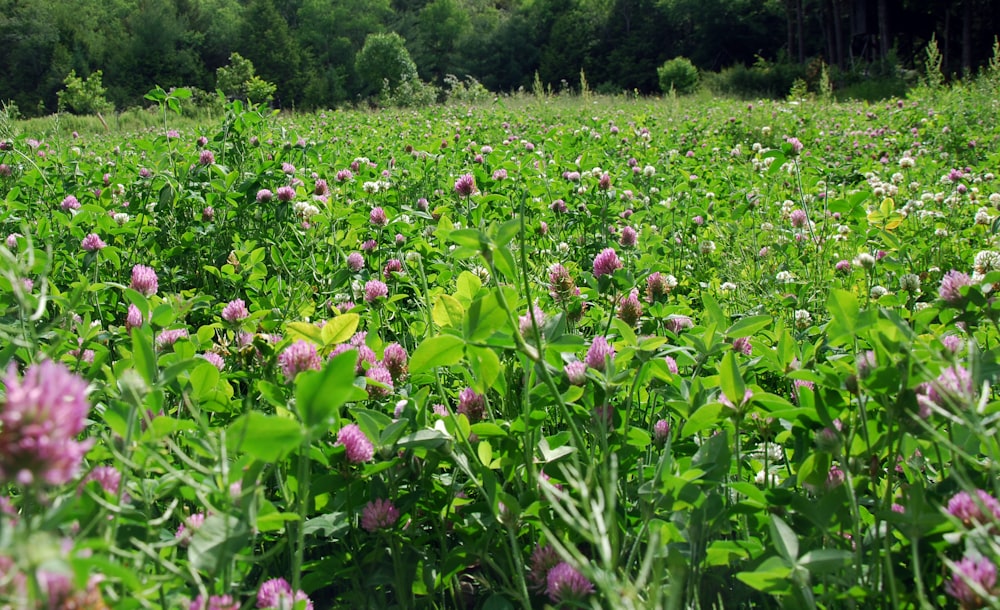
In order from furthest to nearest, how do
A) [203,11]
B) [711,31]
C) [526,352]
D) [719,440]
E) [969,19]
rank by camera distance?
[203,11], [711,31], [969,19], [719,440], [526,352]

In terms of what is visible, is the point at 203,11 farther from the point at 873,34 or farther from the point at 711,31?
the point at 873,34

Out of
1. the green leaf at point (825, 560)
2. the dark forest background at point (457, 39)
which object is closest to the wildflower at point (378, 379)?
the green leaf at point (825, 560)

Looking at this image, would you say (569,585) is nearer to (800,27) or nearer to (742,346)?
(742,346)

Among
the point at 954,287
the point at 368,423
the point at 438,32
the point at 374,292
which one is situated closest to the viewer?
the point at 368,423

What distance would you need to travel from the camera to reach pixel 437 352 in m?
0.86

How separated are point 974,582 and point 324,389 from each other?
0.57m

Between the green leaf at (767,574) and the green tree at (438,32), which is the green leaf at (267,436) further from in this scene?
the green tree at (438,32)

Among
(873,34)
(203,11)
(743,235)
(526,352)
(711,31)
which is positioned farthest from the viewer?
(203,11)

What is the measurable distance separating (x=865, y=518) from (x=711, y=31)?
3567cm

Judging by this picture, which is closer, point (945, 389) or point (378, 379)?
point (945, 389)

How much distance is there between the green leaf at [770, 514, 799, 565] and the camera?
0.70m

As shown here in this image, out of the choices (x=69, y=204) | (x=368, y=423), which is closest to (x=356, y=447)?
(x=368, y=423)

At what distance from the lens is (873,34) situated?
23375 mm

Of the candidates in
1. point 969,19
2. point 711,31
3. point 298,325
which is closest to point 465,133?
point 298,325
